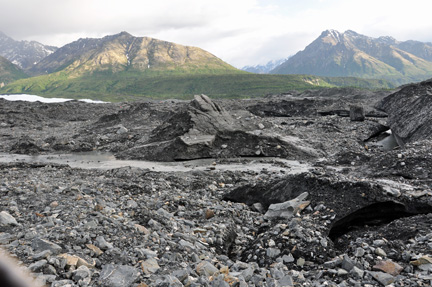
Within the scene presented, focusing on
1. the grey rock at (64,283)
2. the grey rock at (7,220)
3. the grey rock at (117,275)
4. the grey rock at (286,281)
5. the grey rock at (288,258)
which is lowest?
the grey rock at (288,258)

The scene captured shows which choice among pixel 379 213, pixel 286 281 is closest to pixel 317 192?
pixel 379 213

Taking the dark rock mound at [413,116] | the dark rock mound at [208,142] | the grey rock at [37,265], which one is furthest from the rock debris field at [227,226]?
the dark rock mound at [413,116]

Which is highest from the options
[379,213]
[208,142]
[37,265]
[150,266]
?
[37,265]

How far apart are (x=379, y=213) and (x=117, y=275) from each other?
787 centimetres

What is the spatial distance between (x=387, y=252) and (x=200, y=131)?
19.7m

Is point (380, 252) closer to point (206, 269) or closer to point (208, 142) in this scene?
point (206, 269)

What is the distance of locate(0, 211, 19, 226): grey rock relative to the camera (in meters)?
8.17

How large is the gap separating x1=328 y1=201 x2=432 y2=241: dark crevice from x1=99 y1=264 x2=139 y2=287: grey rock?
6295 mm

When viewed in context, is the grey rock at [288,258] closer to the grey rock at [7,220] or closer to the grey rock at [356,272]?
the grey rock at [356,272]

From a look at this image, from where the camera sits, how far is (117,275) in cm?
618

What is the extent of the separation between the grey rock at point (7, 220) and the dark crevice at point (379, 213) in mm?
8986

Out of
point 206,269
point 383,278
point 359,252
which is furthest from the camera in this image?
point 359,252

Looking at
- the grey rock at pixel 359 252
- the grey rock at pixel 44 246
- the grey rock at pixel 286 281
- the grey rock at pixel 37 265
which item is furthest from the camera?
the grey rock at pixel 359 252

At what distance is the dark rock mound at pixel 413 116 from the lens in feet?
84.2
